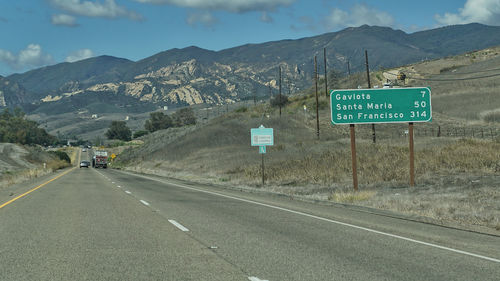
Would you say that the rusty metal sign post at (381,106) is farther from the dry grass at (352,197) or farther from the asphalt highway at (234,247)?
the asphalt highway at (234,247)

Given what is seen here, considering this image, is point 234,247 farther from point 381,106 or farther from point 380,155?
point 380,155

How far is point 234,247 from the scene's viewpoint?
9312 mm

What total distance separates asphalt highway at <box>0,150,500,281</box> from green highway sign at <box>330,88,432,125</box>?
9.91m

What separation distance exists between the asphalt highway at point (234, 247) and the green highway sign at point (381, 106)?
9914 millimetres

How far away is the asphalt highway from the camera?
7.29m

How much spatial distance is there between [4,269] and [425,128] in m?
75.6

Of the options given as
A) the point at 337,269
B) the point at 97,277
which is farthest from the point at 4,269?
the point at 337,269

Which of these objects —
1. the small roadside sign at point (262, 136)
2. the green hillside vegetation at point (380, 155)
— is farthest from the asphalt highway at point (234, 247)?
the small roadside sign at point (262, 136)

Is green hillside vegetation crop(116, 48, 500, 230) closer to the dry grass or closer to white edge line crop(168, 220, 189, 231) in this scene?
the dry grass

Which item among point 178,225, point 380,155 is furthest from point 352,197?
point 380,155

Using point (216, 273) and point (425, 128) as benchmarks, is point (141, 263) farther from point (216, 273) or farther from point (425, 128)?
point (425, 128)

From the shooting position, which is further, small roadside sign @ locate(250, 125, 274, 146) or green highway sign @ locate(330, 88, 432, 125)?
small roadside sign @ locate(250, 125, 274, 146)

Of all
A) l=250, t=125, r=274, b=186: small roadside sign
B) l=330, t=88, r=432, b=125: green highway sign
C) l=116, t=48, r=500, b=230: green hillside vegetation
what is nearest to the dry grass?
l=116, t=48, r=500, b=230: green hillside vegetation

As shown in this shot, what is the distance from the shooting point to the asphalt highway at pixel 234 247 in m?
7.29
